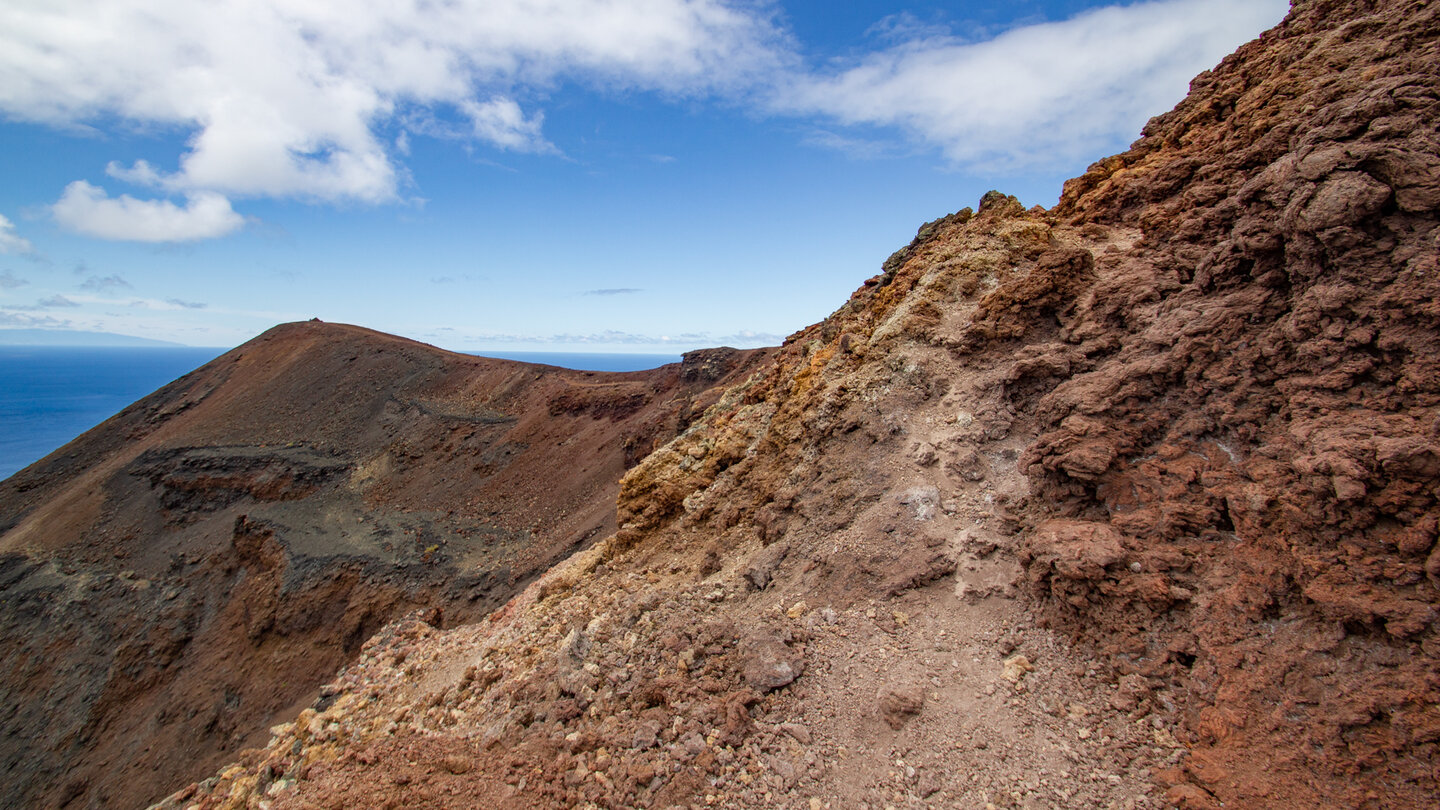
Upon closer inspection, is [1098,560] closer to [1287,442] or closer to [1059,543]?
[1059,543]

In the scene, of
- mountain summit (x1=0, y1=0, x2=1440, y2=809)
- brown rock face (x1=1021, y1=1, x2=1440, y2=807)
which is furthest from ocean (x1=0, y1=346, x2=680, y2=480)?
brown rock face (x1=1021, y1=1, x2=1440, y2=807)

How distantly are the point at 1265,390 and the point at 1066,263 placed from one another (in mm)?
3012

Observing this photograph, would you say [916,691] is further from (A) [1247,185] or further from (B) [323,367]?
(B) [323,367]

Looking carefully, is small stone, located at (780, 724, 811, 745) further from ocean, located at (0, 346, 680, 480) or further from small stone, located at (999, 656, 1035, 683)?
ocean, located at (0, 346, 680, 480)

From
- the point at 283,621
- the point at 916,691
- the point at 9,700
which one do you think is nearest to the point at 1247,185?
the point at 916,691

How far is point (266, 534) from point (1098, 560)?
23.3 m

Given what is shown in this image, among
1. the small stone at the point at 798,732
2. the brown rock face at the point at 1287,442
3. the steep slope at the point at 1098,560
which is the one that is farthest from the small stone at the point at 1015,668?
the small stone at the point at 798,732

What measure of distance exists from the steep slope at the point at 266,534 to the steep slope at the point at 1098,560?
9311 millimetres

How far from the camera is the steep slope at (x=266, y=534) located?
603 inches

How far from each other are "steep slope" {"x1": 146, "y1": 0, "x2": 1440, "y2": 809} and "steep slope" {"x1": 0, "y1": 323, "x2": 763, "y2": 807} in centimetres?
931

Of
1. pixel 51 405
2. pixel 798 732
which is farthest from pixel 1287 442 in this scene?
pixel 51 405

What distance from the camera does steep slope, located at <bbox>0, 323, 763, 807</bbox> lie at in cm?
1533

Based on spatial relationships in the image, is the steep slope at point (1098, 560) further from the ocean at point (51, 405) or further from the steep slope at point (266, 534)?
the ocean at point (51, 405)

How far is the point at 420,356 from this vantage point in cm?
3109
